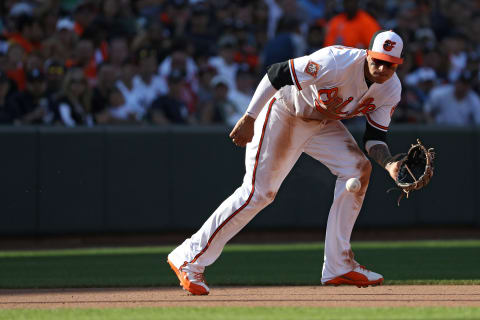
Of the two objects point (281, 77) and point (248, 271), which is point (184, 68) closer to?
point (248, 271)

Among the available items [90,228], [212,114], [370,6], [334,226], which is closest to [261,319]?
[334,226]

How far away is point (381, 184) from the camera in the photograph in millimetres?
10961

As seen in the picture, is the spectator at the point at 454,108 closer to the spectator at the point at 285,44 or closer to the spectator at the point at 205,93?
the spectator at the point at 285,44

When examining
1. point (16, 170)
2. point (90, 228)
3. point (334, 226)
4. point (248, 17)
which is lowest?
point (90, 228)

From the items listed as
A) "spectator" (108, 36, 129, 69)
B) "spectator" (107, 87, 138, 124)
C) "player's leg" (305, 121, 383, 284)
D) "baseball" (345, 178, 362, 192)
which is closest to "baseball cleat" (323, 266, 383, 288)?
"player's leg" (305, 121, 383, 284)

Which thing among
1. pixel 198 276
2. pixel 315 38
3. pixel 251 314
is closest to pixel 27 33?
pixel 315 38

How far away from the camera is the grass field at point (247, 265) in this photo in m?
6.63

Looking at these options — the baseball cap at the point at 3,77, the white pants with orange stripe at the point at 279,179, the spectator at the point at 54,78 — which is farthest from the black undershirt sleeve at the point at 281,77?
the spectator at the point at 54,78

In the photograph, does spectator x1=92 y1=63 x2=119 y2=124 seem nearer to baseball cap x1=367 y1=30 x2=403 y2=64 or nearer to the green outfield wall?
the green outfield wall

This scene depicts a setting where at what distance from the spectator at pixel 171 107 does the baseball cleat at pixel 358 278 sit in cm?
545

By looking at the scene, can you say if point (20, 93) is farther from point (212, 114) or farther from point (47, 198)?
point (212, 114)

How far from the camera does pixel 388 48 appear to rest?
17.2 feet

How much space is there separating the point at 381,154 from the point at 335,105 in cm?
51

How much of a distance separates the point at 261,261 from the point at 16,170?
3.56m
